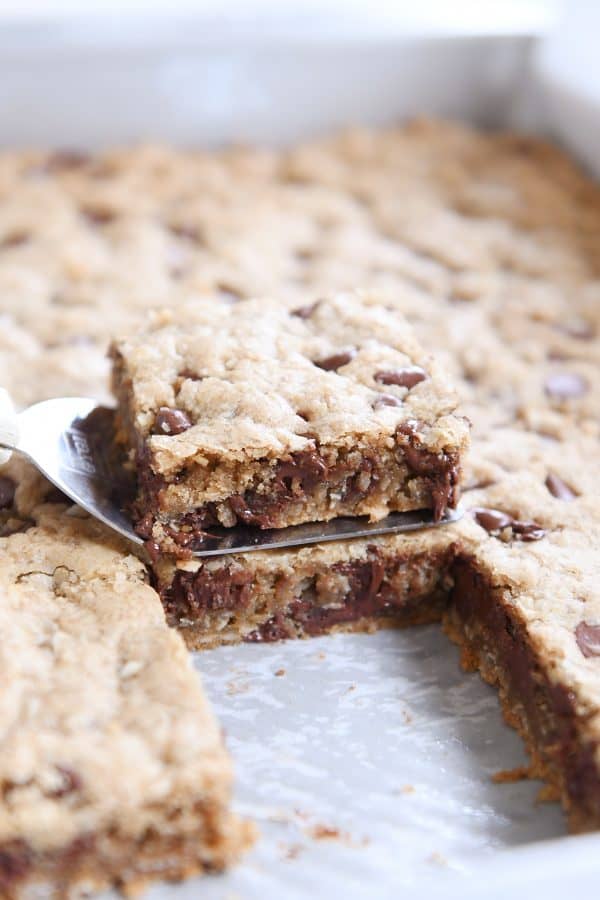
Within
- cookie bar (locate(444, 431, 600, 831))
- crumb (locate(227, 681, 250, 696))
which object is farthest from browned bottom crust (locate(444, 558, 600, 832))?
crumb (locate(227, 681, 250, 696))

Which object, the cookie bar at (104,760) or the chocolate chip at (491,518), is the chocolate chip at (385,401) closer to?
the chocolate chip at (491,518)

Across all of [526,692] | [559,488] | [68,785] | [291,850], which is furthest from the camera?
[559,488]

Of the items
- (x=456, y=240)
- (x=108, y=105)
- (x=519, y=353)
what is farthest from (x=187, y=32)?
(x=519, y=353)

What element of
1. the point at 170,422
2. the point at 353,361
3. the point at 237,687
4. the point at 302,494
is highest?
the point at 353,361

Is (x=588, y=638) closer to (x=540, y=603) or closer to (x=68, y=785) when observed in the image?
(x=540, y=603)

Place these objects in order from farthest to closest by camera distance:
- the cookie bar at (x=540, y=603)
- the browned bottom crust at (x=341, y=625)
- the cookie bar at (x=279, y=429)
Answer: the browned bottom crust at (x=341, y=625) → the cookie bar at (x=279, y=429) → the cookie bar at (x=540, y=603)

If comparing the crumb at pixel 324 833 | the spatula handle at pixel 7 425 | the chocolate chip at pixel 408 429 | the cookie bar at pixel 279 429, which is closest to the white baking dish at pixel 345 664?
the crumb at pixel 324 833

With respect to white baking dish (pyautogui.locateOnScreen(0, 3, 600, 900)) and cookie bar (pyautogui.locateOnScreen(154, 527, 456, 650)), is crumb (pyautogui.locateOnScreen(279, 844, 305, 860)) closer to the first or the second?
white baking dish (pyautogui.locateOnScreen(0, 3, 600, 900))

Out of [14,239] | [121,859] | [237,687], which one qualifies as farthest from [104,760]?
[14,239]
